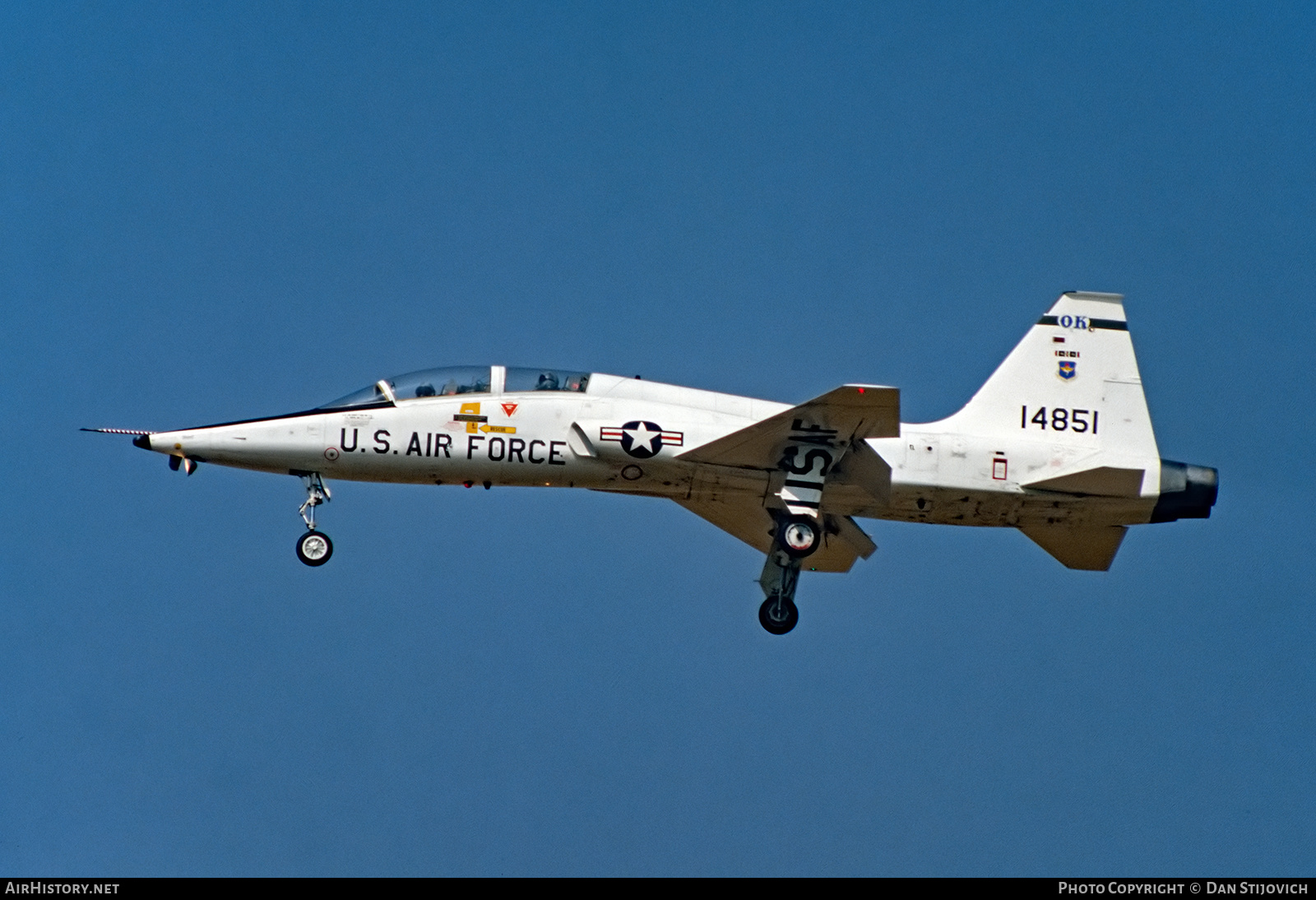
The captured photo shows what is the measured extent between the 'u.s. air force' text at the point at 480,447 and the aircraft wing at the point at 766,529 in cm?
239

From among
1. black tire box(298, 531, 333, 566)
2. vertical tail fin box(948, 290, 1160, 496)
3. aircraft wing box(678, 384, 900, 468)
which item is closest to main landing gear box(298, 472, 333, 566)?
black tire box(298, 531, 333, 566)

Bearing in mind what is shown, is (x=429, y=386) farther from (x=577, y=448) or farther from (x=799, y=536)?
(x=799, y=536)

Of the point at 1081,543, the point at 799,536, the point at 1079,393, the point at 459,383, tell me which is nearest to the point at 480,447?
the point at 459,383

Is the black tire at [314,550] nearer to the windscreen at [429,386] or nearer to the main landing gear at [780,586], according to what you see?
the windscreen at [429,386]

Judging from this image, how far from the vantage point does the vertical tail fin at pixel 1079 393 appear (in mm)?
26484

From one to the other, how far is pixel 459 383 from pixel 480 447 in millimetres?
1023

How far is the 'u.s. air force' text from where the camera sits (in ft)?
83.4

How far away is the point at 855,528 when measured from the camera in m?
28.6

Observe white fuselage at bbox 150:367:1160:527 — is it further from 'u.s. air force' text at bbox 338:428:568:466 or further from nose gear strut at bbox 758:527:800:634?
nose gear strut at bbox 758:527:800:634

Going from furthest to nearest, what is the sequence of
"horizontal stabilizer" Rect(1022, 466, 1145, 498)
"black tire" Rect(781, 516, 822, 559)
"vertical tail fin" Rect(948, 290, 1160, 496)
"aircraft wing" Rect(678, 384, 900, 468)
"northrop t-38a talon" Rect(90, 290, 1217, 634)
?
"vertical tail fin" Rect(948, 290, 1160, 496) < "horizontal stabilizer" Rect(1022, 466, 1145, 498) < "black tire" Rect(781, 516, 822, 559) < "northrop t-38a talon" Rect(90, 290, 1217, 634) < "aircraft wing" Rect(678, 384, 900, 468)

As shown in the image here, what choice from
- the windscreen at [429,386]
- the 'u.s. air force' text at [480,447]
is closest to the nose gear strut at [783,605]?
the 'u.s. air force' text at [480,447]

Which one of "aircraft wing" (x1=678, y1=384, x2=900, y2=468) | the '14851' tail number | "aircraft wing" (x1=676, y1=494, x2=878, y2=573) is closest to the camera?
"aircraft wing" (x1=678, y1=384, x2=900, y2=468)

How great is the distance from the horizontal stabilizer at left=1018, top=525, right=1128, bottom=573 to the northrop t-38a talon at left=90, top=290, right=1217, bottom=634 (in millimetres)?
66
